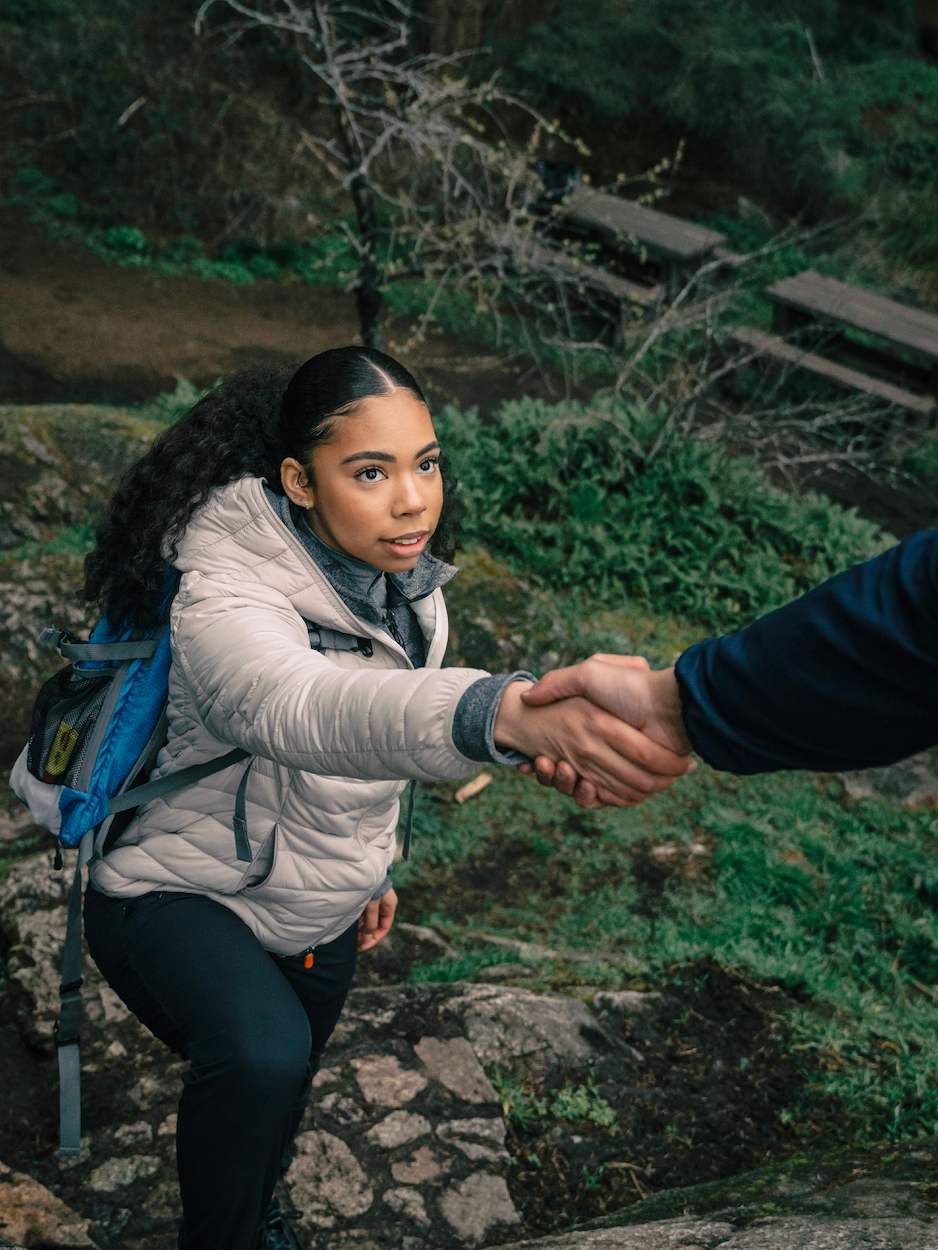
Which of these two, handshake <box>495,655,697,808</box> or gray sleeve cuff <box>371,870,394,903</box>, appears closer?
handshake <box>495,655,697,808</box>

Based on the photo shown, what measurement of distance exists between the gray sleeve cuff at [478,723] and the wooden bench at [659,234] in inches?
320

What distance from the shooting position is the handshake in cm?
185

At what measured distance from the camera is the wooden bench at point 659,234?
9594mm

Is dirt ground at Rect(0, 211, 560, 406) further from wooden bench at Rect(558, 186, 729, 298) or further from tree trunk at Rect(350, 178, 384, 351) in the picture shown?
tree trunk at Rect(350, 178, 384, 351)

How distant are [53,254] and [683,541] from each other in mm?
7271

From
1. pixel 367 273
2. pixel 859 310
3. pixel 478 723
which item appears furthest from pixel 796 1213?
pixel 859 310

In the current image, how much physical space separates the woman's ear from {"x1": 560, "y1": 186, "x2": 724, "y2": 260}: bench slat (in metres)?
7.80

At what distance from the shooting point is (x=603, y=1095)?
294cm

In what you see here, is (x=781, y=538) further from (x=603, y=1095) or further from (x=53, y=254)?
(x=53, y=254)

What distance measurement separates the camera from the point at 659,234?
979 centimetres

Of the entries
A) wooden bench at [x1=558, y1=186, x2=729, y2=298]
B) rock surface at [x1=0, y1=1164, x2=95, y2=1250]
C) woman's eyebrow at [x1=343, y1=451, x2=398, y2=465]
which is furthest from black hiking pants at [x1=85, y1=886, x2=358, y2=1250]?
wooden bench at [x1=558, y1=186, x2=729, y2=298]

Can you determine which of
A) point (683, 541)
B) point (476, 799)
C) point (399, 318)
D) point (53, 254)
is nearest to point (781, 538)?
point (683, 541)

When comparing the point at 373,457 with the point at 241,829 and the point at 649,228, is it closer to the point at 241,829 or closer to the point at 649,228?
the point at 241,829

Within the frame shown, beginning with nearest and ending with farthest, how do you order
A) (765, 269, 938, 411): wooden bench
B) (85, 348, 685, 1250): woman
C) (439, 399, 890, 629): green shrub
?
(85, 348, 685, 1250): woman
(439, 399, 890, 629): green shrub
(765, 269, 938, 411): wooden bench
